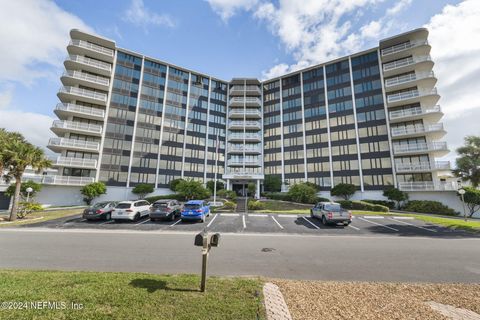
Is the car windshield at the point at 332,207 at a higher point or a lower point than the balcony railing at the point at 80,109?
lower

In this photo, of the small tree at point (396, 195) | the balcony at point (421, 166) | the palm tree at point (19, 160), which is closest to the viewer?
the palm tree at point (19, 160)

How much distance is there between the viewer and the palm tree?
19.4 meters

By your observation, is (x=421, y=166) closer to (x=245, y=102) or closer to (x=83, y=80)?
(x=245, y=102)

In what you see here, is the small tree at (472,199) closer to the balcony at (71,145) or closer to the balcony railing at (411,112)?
the balcony railing at (411,112)

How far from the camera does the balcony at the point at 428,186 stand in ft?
101

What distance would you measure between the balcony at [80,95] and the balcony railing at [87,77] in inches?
82.5

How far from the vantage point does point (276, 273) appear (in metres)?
7.01

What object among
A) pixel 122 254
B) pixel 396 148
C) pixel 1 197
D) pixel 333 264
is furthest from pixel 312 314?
pixel 1 197

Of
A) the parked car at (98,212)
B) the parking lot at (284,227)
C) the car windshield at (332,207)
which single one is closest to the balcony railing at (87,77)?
the parking lot at (284,227)

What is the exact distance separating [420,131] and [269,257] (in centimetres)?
4055

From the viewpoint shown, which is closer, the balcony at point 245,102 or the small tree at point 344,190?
the small tree at point 344,190

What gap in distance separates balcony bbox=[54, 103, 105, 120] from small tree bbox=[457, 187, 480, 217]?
6059 centimetres

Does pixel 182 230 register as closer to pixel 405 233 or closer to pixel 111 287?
pixel 111 287

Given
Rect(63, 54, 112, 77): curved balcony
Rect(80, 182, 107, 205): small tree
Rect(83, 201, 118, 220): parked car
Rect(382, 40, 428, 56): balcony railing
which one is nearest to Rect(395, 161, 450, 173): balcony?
Rect(382, 40, 428, 56): balcony railing
